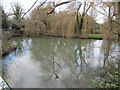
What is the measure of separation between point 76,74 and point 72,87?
58 centimetres

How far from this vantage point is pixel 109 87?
5.49 feet

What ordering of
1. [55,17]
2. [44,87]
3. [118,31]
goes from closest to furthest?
[118,31] → [44,87] → [55,17]

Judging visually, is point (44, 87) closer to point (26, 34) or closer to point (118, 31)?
point (118, 31)

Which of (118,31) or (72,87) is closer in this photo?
(118,31)

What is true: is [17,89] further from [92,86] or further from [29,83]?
[92,86]

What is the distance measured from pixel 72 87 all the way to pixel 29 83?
84cm

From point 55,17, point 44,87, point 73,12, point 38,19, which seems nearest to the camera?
point 44,87

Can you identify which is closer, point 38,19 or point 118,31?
point 118,31

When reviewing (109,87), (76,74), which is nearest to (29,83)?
(76,74)

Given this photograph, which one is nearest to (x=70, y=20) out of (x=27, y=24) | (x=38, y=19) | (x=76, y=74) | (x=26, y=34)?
(x=38, y=19)

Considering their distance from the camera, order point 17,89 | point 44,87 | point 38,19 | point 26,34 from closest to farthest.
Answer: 1. point 17,89
2. point 44,87
3. point 38,19
4. point 26,34

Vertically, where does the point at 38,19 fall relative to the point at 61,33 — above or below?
above

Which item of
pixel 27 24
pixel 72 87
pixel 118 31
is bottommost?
pixel 72 87

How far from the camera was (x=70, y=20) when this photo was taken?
9.89 m
